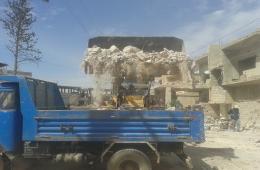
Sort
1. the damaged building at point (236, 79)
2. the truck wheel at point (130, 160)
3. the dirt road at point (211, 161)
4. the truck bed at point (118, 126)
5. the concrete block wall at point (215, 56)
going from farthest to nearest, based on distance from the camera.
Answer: the concrete block wall at point (215, 56)
the damaged building at point (236, 79)
the dirt road at point (211, 161)
the truck bed at point (118, 126)
the truck wheel at point (130, 160)

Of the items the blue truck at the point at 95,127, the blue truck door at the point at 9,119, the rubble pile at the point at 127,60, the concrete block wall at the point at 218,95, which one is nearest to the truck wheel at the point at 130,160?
the blue truck at the point at 95,127

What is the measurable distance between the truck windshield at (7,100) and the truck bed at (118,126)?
0.62 metres

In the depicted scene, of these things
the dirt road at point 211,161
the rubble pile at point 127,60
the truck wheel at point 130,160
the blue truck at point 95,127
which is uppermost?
the rubble pile at point 127,60

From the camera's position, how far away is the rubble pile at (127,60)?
2780 cm

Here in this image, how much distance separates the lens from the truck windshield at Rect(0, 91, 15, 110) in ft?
28.0

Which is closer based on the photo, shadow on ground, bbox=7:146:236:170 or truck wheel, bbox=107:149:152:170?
truck wheel, bbox=107:149:152:170

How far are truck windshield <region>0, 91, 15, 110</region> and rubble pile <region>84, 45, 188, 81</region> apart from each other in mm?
19062

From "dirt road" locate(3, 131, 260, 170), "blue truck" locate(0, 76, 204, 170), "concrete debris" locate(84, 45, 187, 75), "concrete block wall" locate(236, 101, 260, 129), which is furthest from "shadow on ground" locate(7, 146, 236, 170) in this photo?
"concrete block wall" locate(236, 101, 260, 129)

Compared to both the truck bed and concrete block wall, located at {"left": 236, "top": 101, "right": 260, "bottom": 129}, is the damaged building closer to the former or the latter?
concrete block wall, located at {"left": 236, "top": 101, "right": 260, "bottom": 129}

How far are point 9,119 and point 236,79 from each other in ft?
91.6

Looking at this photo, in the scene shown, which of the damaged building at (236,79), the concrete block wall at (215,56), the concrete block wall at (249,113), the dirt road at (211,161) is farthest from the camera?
the concrete block wall at (215,56)

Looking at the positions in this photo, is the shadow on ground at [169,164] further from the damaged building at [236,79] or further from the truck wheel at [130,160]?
the damaged building at [236,79]

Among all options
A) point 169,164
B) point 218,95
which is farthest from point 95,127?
point 218,95

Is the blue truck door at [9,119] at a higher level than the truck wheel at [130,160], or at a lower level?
higher
